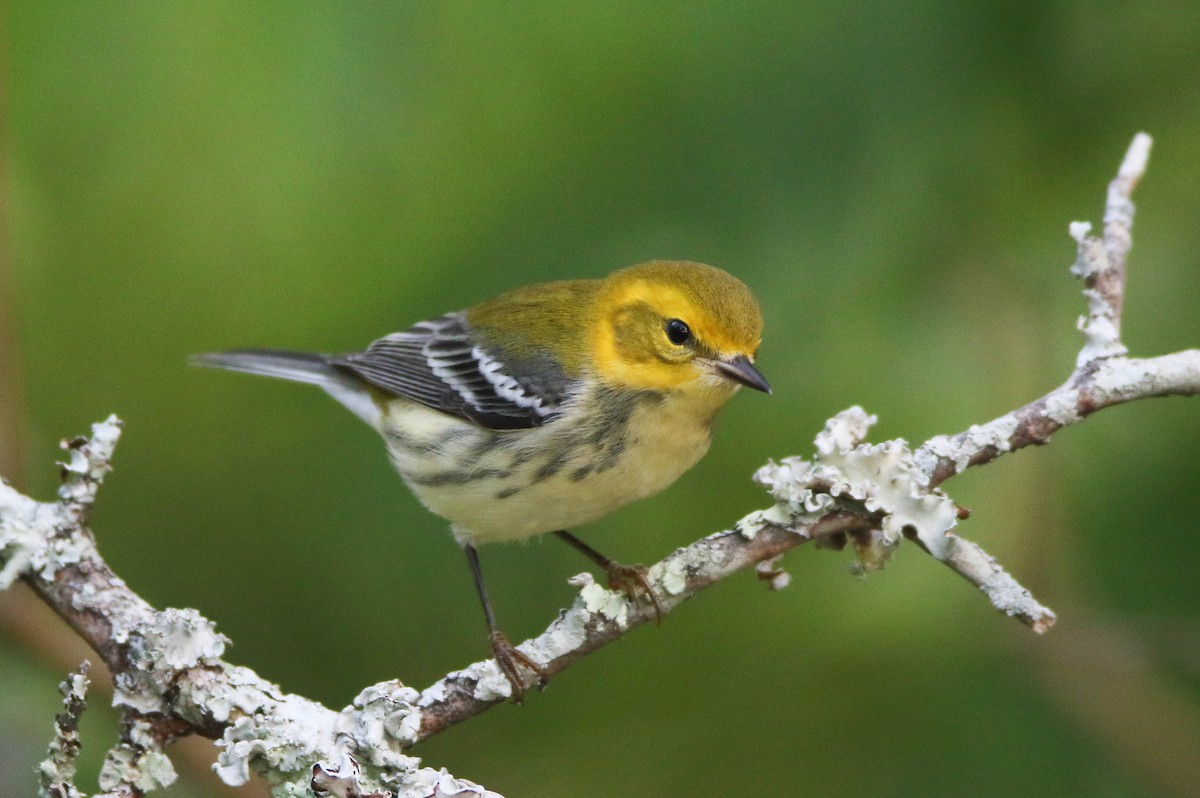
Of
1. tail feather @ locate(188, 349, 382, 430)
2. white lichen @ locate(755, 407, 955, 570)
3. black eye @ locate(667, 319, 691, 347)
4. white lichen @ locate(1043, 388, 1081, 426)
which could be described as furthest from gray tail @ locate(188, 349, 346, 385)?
white lichen @ locate(1043, 388, 1081, 426)

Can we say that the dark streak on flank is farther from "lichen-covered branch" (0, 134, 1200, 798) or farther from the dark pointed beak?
"lichen-covered branch" (0, 134, 1200, 798)

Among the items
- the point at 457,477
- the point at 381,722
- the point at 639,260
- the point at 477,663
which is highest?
the point at 639,260

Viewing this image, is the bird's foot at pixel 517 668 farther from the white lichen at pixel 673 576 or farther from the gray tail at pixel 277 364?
the gray tail at pixel 277 364

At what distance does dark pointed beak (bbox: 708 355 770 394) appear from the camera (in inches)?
120

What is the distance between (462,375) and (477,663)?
1528mm

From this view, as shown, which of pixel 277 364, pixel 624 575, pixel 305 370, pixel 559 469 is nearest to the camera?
pixel 624 575

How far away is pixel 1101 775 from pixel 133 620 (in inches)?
103

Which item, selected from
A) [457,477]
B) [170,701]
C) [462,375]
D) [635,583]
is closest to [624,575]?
[635,583]

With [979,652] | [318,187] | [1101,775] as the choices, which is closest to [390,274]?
[318,187]

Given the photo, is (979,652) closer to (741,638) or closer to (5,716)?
(741,638)

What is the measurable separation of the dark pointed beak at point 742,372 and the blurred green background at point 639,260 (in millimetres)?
216

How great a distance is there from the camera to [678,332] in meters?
3.36

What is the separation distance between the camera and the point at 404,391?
152 inches

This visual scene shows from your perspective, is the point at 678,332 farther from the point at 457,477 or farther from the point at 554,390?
the point at 457,477
